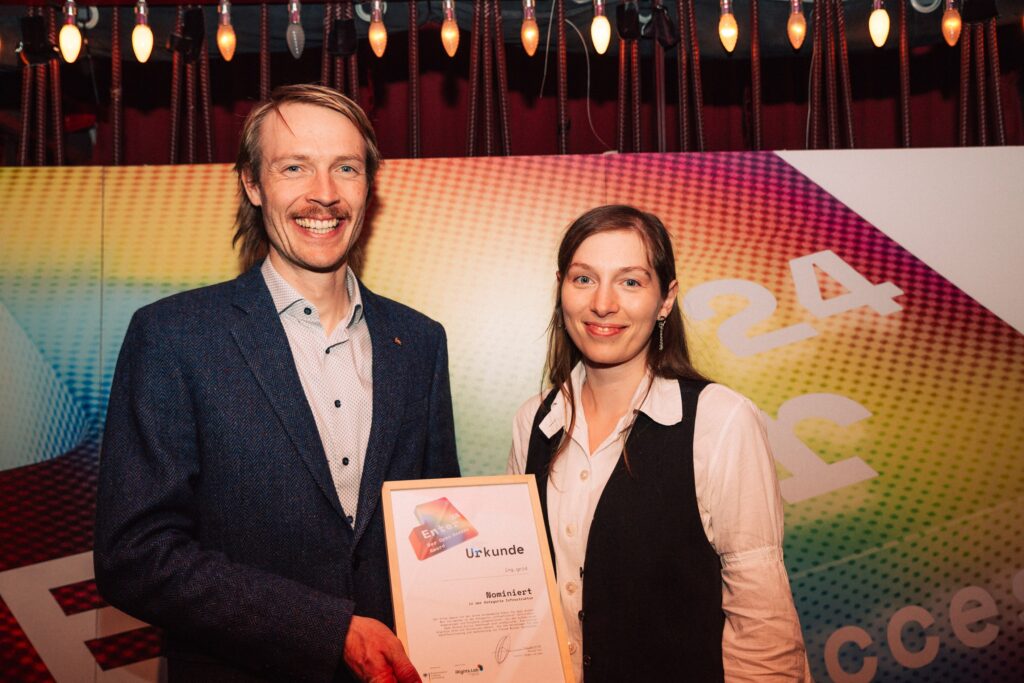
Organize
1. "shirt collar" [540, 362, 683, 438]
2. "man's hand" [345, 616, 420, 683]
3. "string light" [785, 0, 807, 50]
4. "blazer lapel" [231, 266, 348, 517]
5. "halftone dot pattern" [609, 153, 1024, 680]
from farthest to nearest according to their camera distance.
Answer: "halftone dot pattern" [609, 153, 1024, 680]
"string light" [785, 0, 807, 50]
"shirt collar" [540, 362, 683, 438]
"blazer lapel" [231, 266, 348, 517]
"man's hand" [345, 616, 420, 683]

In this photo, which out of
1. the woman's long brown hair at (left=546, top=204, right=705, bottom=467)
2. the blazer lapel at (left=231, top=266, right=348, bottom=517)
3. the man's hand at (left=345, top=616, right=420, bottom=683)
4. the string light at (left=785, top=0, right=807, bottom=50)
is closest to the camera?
the man's hand at (left=345, top=616, right=420, bottom=683)

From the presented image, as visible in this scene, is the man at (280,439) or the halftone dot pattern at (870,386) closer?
the man at (280,439)

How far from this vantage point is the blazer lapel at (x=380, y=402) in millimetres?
1941

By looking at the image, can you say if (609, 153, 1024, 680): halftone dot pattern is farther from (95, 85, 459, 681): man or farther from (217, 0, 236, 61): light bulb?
(217, 0, 236, 61): light bulb

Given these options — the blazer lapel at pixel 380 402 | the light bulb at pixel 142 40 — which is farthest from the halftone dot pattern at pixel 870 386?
the light bulb at pixel 142 40

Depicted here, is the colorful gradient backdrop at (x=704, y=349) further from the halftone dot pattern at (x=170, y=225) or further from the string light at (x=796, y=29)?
the string light at (x=796, y=29)

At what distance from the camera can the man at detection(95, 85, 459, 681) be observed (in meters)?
1.72

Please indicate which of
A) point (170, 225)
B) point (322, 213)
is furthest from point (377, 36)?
point (322, 213)

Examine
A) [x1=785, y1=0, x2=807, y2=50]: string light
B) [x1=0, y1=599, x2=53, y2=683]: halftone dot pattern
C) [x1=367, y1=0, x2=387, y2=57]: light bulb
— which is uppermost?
[x1=367, y1=0, x2=387, y2=57]: light bulb

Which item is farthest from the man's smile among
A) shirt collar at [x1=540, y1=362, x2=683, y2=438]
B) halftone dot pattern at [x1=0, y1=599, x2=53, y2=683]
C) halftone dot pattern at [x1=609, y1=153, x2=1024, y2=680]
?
halftone dot pattern at [x1=0, y1=599, x2=53, y2=683]

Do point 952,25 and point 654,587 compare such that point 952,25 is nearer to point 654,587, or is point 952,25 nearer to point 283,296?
point 654,587

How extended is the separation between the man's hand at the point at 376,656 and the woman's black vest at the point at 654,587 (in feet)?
1.66

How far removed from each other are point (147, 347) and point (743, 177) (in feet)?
7.28

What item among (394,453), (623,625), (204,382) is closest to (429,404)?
(394,453)
